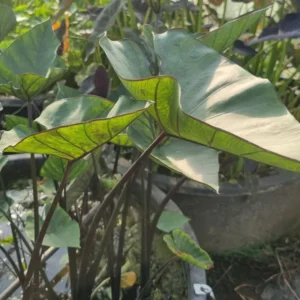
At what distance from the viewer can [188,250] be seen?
0.93m

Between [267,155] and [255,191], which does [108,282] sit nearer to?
[255,191]

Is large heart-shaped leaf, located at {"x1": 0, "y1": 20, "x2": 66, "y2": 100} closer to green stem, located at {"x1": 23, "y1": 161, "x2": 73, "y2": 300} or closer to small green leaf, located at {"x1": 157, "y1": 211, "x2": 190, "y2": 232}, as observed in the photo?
Result: green stem, located at {"x1": 23, "y1": 161, "x2": 73, "y2": 300}

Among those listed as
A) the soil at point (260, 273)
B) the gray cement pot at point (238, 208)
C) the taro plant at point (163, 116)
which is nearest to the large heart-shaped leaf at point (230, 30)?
the taro plant at point (163, 116)

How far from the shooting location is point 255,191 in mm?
1446

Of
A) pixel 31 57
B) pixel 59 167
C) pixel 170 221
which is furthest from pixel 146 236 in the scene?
pixel 31 57

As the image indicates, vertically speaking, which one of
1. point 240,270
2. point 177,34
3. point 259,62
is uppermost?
point 177,34

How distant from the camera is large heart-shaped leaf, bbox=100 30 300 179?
489 millimetres

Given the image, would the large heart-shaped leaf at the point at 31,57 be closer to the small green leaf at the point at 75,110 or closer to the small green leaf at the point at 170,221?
the small green leaf at the point at 75,110

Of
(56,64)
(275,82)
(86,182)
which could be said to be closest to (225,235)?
(275,82)

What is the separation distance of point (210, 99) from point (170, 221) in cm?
47

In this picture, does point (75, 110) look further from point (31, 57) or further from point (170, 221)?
point (170, 221)

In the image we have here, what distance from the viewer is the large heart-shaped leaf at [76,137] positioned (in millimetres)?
519

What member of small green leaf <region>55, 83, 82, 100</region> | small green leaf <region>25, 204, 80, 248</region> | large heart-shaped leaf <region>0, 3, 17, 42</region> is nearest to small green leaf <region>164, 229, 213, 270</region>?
small green leaf <region>25, 204, 80, 248</region>

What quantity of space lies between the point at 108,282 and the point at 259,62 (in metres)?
0.79
